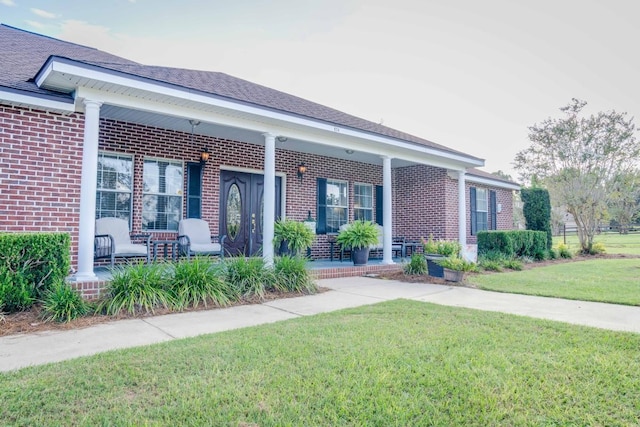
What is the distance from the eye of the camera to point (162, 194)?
7.74m

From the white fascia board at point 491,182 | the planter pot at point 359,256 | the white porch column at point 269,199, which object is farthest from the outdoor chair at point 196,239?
the white fascia board at point 491,182

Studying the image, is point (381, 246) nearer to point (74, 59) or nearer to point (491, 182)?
point (491, 182)

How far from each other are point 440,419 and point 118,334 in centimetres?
307

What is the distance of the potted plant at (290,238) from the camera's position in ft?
23.6

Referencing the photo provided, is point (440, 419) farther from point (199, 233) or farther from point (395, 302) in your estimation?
point (199, 233)

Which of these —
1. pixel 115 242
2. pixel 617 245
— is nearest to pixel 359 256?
pixel 115 242

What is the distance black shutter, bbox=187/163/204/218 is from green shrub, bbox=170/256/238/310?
2854 millimetres

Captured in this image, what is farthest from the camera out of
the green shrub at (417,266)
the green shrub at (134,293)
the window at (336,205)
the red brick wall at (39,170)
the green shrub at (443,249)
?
the window at (336,205)

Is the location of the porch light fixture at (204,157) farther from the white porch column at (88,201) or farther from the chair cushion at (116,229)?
the white porch column at (88,201)

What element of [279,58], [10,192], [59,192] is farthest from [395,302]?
[279,58]

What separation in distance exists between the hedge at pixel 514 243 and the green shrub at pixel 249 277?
23.9 feet

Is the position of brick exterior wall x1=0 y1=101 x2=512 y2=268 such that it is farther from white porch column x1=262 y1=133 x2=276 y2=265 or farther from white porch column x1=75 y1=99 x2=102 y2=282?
white porch column x1=262 y1=133 x2=276 y2=265

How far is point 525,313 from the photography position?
15.2 feet

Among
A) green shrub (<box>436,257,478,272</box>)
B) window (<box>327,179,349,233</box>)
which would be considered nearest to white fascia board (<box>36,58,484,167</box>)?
window (<box>327,179,349,233</box>)
